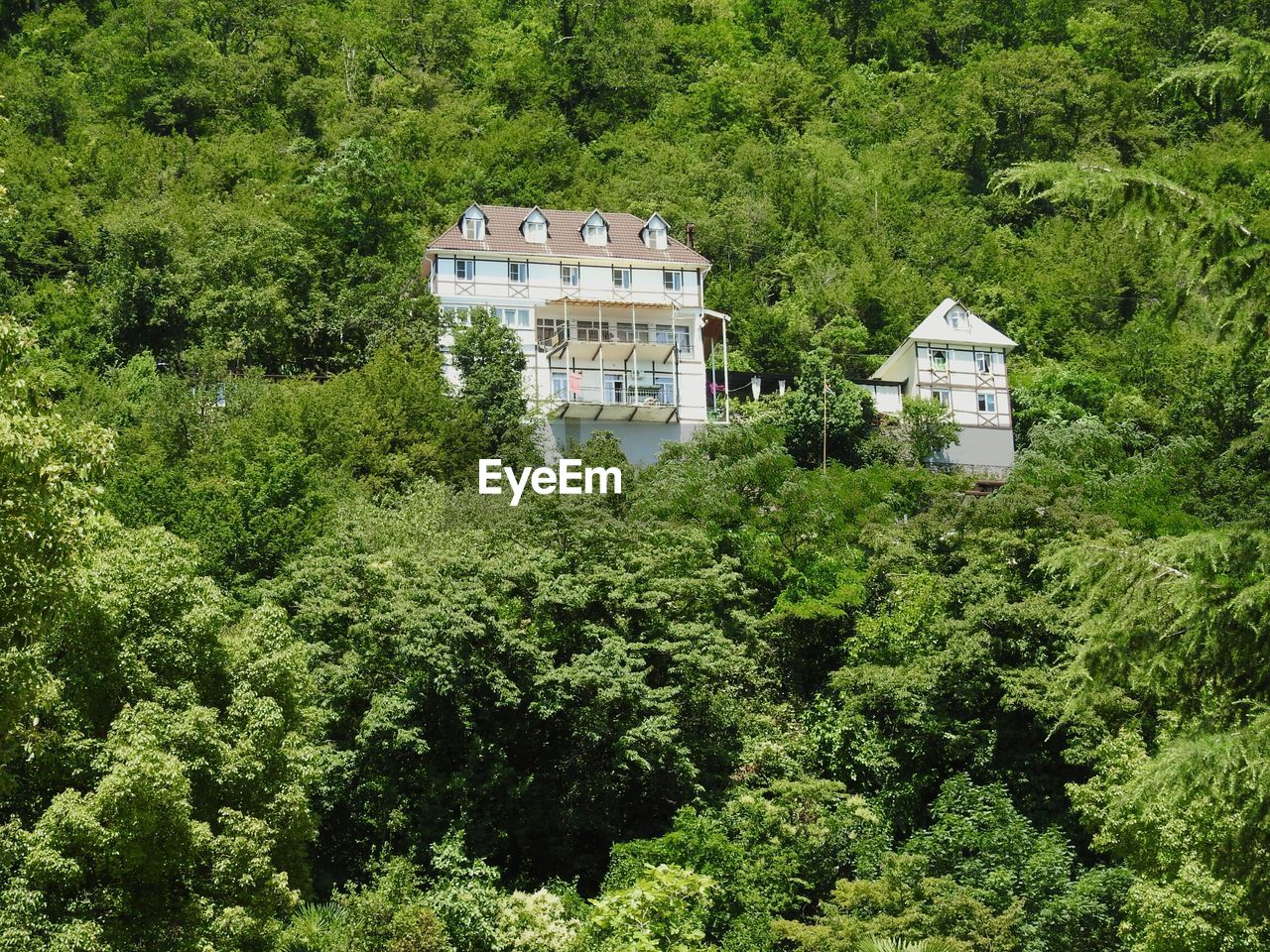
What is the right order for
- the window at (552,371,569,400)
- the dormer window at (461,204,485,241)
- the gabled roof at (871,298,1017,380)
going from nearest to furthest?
the window at (552,371,569,400) → the dormer window at (461,204,485,241) → the gabled roof at (871,298,1017,380)

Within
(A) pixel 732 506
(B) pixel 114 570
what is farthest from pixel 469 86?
(B) pixel 114 570

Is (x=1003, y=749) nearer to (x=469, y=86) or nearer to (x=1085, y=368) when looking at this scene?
(x=1085, y=368)

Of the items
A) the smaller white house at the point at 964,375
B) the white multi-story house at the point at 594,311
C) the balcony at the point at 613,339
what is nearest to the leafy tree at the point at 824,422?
the white multi-story house at the point at 594,311

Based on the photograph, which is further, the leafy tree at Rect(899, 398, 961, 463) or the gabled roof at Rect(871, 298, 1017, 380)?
the gabled roof at Rect(871, 298, 1017, 380)

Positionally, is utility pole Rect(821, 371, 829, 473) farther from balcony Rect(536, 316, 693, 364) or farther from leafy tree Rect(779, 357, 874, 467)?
balcony Rect(536, 316, 693, 364)

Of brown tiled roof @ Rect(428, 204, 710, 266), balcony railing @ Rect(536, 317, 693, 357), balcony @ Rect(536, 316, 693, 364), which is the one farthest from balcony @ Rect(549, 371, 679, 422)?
brown tiled roof @ Rect(428, 204, 710, 266)

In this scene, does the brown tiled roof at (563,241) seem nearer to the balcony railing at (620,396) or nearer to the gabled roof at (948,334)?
the balcony railing at (620,396)
